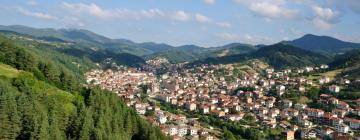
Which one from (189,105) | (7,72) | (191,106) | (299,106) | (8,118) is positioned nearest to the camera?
(8,118)

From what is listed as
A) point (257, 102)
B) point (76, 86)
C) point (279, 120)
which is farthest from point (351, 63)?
point (76, 86)

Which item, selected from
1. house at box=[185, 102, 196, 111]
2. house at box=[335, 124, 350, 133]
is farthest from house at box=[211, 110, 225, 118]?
house at box=[335, 124, 350, 133]

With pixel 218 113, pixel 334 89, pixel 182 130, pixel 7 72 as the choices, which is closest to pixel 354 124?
pixel 334 89

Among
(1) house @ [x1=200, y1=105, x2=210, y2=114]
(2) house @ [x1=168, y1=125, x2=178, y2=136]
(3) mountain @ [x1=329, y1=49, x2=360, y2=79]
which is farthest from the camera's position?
(3) mountain @ [x1=329, y1=49, x2=360, y2=79]

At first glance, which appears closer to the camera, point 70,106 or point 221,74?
point 70,106

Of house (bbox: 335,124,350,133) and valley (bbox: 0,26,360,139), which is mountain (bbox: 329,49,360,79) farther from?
house (bbox: 335,124,350,133)

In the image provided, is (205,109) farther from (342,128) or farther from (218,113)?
(342,128)

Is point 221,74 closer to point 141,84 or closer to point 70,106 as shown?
point 141,84

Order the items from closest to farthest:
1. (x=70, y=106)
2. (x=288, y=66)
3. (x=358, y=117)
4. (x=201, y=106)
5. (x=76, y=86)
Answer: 1. (x=70, y=106)
2. (x=76, y=86)
3. (x=358, y=117)
4. (x=201, y=106)
5. (x=288, y=66)

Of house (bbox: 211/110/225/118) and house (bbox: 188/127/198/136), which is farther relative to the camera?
house (bbox: 211/110/225/118)
